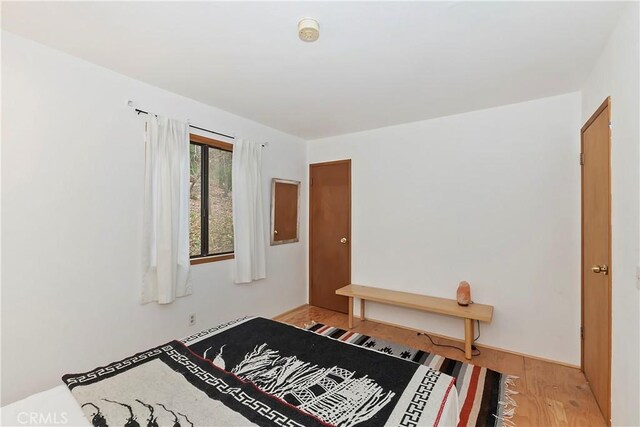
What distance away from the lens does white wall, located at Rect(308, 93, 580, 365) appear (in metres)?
2.72

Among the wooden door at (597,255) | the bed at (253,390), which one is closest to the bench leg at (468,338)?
the wooden door at (597,255)

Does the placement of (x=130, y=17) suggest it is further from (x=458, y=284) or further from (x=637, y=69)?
(x=458, y=284)

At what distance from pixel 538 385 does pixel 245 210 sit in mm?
3136

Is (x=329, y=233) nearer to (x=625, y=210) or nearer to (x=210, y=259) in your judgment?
(x=210, y=259)

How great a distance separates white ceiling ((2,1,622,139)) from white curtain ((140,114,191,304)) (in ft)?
1.12

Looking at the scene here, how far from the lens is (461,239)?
3.22 meters

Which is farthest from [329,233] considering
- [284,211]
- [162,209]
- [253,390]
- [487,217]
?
[253,390]

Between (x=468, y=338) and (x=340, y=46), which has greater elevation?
(x=340, y=46)

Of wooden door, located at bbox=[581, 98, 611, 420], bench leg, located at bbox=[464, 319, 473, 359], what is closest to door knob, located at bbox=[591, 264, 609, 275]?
wooden door, located at bbox=[581, 98, 611, 420]

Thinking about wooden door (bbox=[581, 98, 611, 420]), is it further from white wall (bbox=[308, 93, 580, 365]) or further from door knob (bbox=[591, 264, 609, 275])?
white wall (bbox=[308, 93, 580, 365])

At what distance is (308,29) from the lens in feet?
5.62

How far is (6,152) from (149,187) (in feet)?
2.86

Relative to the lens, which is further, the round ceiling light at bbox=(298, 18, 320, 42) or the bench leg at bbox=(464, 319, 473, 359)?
the bench leg at bbox=(464, 319, 473, 359)
